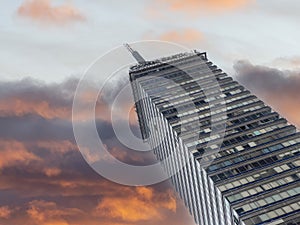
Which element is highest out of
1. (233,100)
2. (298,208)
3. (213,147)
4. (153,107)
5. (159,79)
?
(159,79)

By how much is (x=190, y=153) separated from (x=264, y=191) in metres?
26.0

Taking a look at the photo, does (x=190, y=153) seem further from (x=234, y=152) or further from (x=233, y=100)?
(x=233, y=100)

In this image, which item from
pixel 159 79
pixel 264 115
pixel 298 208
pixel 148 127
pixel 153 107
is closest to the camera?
pixel 298 208

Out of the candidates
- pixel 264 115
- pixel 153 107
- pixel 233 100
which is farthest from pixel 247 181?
pixel 153 107

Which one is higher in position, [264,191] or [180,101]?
[180,101]

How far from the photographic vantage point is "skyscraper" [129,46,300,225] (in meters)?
104

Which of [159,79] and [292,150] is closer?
[292,150]

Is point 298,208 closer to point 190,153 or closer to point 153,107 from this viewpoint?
point 190,153

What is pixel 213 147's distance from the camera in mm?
125438

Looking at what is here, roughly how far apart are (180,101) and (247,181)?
5030 centimetres

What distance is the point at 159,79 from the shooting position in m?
173

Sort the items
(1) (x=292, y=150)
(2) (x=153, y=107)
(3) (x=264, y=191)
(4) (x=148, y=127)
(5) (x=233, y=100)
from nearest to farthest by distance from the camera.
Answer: (3) (x=264, y=191)
(1) (x=292, y=150)
(5) (x=233, y=100)
(2) (x=153, y=107)
(4) (x=148, y=127)

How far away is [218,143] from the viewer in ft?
416

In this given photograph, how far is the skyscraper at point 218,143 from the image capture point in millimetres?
103750
